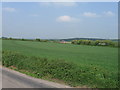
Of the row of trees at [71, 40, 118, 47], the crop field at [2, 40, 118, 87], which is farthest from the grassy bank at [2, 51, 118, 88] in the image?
the row of trees at [71, 40, 118, 47]

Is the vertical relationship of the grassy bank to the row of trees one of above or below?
below

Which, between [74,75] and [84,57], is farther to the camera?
[84,57]

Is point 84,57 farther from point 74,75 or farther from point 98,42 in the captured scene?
point 98,42

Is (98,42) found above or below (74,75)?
above

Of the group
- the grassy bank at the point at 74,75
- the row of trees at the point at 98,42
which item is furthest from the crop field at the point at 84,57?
the row of trees at the point at 98,42

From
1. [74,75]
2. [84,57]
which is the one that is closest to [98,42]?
[84,57]

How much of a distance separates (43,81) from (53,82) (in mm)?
375

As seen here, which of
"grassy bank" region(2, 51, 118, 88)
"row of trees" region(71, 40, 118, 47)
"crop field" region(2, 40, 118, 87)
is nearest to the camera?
"grassy bank" region(2, 51, 118, 88)

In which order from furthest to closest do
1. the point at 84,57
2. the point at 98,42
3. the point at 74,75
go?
the point at 98,42
the point at 84,57
the point at 74,75

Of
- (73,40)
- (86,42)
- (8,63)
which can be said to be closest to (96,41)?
(86,42)

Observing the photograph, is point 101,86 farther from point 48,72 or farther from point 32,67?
point 32,67

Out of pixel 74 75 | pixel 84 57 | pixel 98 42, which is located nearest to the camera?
pixel 74 75

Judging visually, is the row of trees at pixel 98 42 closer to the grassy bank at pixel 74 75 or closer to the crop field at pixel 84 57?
the crop field at pixel 84 57

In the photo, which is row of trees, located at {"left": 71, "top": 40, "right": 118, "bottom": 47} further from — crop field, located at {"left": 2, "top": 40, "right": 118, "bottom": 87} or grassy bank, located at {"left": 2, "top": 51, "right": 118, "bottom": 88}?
grassy bank, located at {"left": 2, "top": 51, "right": 118, "bottom": 88}
